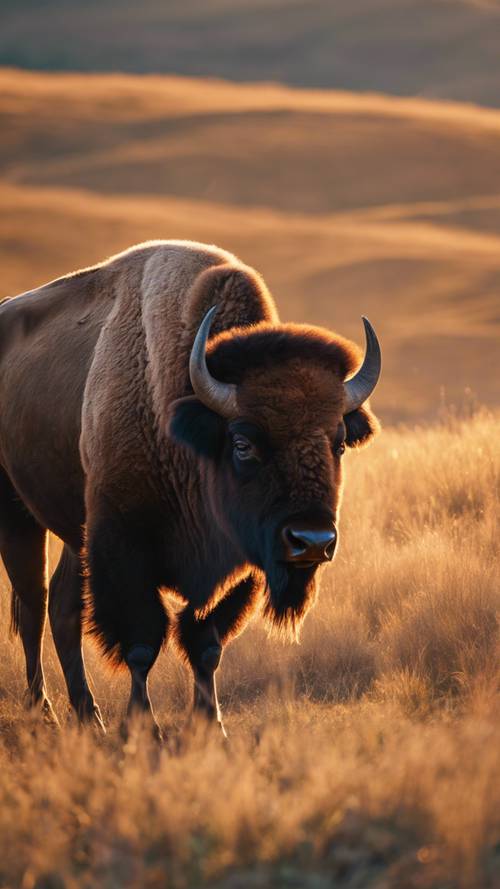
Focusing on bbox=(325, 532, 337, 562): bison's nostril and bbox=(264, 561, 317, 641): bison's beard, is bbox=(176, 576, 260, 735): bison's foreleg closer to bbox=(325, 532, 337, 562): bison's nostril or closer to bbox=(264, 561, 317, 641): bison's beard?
bbox=(264, 561, 317, 641): bison's beard

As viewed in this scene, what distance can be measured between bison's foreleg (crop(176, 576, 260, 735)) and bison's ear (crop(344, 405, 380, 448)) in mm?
907

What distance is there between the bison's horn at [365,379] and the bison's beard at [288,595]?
0.71 meters

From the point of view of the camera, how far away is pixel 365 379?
5051mm

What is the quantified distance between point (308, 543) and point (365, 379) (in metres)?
1.01

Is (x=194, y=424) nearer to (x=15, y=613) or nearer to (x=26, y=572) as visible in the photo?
(x=26, y=572)

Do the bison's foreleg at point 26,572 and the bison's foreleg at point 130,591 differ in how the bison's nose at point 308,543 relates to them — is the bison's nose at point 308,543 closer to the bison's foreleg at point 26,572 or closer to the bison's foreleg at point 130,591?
the bison's foreleg at point 130,591

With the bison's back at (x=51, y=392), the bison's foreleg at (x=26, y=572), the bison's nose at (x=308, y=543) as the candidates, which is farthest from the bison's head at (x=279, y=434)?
the bison's foreleg at (x=26, y=572)

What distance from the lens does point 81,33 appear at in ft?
511

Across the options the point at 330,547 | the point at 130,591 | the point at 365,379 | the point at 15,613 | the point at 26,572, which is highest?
the point at 365,379

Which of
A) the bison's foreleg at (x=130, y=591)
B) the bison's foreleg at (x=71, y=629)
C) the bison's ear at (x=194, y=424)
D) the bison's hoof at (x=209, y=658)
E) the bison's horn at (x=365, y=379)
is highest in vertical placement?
the bison's horn at (x=365, y=379)

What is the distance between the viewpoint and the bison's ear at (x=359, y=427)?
16.7 ft

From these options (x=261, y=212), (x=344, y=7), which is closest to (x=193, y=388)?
(x=261, y=212)

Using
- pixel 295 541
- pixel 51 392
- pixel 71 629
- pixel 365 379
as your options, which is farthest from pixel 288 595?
pixel 51 392

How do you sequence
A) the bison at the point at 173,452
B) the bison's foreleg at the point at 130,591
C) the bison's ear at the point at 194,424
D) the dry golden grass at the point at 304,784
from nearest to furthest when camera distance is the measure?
1. the dry golden grass at the point at 304,784
2. the bison at the point at 173,452
3. the bison's ear at the point at 194,424
4. the bison's foreleg at the point at 130,591
